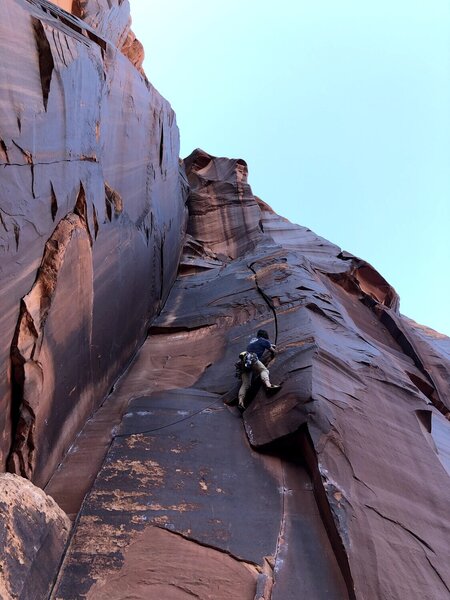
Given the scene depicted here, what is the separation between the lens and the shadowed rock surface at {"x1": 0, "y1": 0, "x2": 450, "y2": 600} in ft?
16.4

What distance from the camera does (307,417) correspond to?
21.4 feet

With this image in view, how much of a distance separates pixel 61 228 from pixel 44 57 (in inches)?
69.4

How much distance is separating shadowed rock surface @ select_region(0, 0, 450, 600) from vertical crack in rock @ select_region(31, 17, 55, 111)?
18 mm

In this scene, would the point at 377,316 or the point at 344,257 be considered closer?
the point at 377,316

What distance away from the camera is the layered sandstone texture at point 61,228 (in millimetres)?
5223

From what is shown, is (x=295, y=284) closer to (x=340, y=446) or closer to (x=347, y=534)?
(x=340, y=446)

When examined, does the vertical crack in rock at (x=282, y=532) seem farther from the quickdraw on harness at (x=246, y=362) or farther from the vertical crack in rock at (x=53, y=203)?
the vertical crack in rock at (x=53, y=203)

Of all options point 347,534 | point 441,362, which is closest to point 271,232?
point 441,362

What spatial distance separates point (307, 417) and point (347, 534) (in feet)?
5.01

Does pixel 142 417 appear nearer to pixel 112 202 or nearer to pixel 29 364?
pixel 29 364

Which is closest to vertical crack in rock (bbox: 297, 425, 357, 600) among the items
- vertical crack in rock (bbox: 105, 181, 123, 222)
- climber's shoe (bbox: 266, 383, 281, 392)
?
climber's shoe (bbox: 266, 383, 281, 392)

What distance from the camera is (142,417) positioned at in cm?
749

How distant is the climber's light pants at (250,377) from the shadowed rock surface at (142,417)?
0.16 meters

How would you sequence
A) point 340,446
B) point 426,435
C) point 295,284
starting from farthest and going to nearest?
point 295,284, point 426,435, point 340,446
